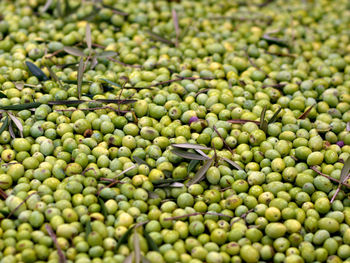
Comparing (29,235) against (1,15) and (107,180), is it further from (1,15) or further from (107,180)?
(1,15)

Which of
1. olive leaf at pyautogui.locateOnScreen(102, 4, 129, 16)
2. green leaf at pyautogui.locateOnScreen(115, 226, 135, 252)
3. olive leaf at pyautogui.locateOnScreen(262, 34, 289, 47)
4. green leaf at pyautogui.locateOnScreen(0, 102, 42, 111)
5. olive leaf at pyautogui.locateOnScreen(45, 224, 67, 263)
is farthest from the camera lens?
olive leaf at pyautogui.locateOnScreen(102, 4, 129, 16)

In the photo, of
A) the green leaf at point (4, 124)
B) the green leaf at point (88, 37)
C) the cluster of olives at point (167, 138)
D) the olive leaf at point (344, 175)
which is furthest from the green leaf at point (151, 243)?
the green leaf at point (88, 37)

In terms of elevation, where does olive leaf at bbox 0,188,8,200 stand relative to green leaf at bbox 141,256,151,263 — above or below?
above

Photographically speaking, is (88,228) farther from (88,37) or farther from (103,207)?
(88,37)

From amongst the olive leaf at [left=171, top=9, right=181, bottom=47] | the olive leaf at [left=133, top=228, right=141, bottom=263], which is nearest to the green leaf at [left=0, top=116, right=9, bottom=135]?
the olive leaf at [left=133, top=228, right=141, bottom=263]

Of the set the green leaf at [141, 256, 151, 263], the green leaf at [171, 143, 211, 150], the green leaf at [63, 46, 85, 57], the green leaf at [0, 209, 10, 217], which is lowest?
the green leaf at [141, 256, 151, 263]

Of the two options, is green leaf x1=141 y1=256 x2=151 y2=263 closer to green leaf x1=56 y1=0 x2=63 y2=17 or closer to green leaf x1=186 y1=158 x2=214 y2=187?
green leaf x1=186 y1=158 x2=214 y2=187

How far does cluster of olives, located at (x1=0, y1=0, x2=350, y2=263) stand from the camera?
96.6 inches

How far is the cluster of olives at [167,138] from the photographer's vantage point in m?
2.45

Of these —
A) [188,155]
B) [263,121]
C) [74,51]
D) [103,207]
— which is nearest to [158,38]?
[74,51]

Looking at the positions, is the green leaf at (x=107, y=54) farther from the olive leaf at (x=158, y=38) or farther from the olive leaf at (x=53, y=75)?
the olive leaf at (x=158, y=38)

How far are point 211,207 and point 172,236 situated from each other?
13.8 inches

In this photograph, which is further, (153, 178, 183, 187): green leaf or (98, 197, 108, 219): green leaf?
(153, 178, 183, 187): green leaf

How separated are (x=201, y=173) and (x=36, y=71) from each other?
5.87 ft
